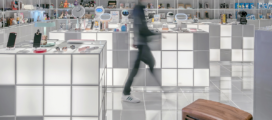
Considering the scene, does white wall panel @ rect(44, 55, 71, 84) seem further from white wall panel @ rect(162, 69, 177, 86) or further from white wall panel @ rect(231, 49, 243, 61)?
white wall panel @ rect(231, 49, 243, 61)

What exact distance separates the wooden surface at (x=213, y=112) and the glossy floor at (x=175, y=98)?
4.11ft

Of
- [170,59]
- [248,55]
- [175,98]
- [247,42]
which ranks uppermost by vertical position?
[247,42]

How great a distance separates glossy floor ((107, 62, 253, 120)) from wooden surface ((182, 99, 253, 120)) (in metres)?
1.25

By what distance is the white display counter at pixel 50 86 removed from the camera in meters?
2.90

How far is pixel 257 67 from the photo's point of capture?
6.39 ft

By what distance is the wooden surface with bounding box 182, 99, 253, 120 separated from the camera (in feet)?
7.66

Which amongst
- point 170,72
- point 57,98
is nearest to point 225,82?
point 170,72

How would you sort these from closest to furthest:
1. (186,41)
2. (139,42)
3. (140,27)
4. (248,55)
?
(140,27), (139,42), (186,41), (248,55)

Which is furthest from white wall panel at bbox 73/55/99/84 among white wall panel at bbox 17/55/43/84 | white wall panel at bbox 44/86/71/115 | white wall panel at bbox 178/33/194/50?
white wall panel at bbox 178/33/194/50

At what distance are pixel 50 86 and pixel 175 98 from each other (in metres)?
2.31

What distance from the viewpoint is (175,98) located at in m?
4.69

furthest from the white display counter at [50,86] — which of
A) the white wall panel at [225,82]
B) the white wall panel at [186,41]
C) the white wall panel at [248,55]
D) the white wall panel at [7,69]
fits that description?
the white wall panel at [248,55]

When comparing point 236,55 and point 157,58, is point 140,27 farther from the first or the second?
point 236,55

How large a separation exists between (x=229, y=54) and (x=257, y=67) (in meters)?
6.02
